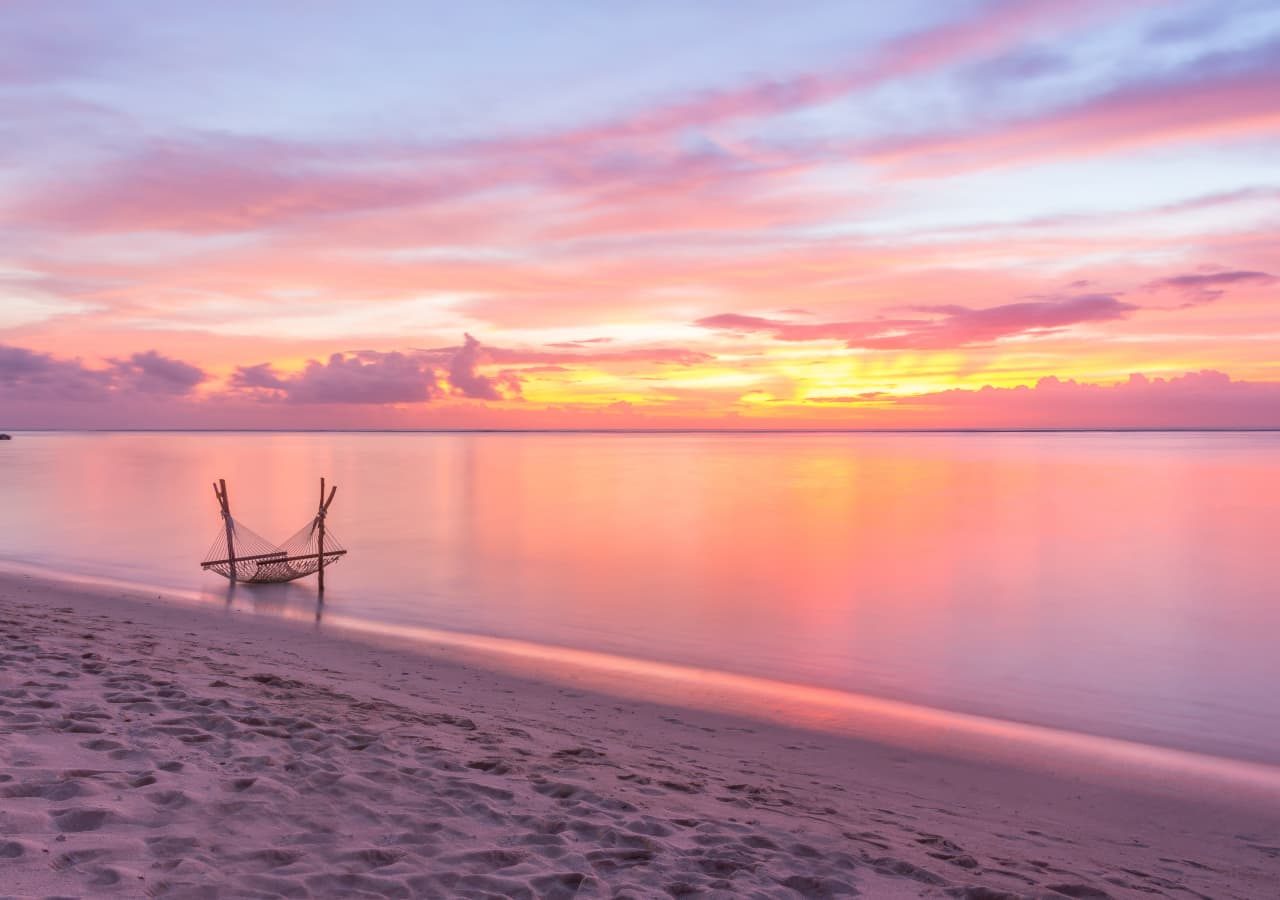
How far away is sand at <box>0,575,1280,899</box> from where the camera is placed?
490cm

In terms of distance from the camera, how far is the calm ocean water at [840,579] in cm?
1403

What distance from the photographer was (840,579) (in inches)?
960

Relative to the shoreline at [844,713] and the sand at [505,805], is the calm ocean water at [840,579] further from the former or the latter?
the sand at [505,805]

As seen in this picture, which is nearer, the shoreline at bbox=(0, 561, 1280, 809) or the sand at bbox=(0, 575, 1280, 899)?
the sand at bbox=(0, 575, 1280, 899)

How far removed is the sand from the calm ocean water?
4.25 m

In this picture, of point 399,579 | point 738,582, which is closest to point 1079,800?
point 738,582

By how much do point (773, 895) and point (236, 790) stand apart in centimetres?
359

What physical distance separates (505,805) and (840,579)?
19.5m

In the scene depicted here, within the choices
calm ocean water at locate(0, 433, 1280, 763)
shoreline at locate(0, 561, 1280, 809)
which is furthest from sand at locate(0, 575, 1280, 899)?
calm ocean water at locate(0, 433, 1280, 763)

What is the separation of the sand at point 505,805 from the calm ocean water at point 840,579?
4253 millimetres

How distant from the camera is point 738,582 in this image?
76.6 feet

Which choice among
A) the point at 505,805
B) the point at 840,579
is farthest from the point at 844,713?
the point at 840,579

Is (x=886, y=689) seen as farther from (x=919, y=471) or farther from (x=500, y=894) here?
(x=919, y=471)

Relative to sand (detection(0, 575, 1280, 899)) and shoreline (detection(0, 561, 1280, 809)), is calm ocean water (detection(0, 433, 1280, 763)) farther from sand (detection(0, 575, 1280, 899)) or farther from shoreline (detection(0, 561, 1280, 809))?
sand (detection(0, 575, 1280, 899))
